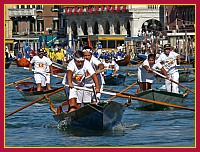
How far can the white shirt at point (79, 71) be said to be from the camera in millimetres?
15766

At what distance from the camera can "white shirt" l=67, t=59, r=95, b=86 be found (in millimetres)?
15766

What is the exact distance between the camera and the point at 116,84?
31203 mm

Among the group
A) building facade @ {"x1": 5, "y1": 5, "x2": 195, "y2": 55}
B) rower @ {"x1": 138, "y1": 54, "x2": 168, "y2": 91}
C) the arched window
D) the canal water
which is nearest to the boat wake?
the canal water

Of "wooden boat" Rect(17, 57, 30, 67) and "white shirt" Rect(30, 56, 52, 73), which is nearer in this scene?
"white shirt" Rect(30, 56, 52, 73)

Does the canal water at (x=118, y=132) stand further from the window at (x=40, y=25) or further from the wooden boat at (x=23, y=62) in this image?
the window at (x=40, y=25)

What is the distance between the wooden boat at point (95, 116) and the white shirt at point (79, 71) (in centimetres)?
61

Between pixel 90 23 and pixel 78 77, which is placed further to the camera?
pixel 90 23

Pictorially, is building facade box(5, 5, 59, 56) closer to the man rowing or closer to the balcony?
the balcony

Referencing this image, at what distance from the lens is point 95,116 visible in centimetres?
1553

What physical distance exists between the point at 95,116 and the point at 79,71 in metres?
0.91

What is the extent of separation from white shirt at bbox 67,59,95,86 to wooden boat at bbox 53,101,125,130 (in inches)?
23.9

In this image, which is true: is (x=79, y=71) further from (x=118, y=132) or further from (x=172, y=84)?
(x=172, y=84)

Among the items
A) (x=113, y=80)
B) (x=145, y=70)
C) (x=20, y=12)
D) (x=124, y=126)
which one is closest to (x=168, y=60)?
(x=145, y=70)

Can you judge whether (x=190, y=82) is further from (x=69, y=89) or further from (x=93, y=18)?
(x=93, y=18)
